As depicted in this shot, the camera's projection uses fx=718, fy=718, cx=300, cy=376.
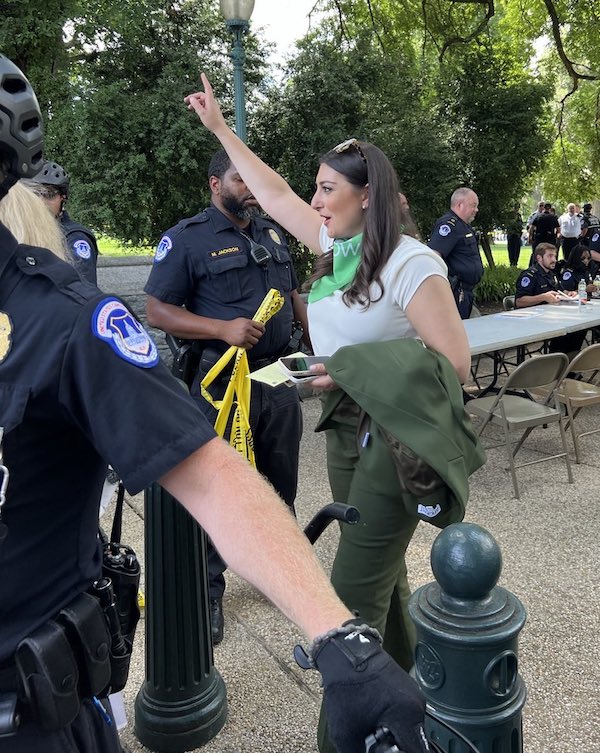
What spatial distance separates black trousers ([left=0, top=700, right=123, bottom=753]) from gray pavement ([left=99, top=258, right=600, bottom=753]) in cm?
140

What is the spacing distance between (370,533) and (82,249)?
2927 millimetres

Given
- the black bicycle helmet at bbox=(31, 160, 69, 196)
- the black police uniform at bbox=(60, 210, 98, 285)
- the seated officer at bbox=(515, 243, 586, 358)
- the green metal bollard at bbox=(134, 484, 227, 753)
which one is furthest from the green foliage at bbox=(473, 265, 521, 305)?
the green metal bollard at bbox=(134, 484, 227, 753)

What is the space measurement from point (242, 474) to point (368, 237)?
1.37 meters

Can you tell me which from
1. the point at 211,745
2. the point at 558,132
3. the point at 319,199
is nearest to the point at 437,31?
the point at 558,132

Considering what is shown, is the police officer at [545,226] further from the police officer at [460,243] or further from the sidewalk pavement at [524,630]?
the sidewalk pavement at [524,630]

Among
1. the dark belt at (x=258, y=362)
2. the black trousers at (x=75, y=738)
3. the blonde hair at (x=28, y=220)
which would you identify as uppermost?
the blonde hair at (x=28, y=220)

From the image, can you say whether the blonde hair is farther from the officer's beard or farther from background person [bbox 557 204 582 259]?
background person [bbox 557 204 582 259]

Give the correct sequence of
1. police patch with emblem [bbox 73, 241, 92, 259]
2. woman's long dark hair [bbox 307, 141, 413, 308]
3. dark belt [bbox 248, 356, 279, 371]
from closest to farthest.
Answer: woman's long dark hair [bbox 307, 141, 413, 308]
dark belt [bbox 248, 356, 279, 371]
police patch with emblem [bbox 73, 241, 92, 259]

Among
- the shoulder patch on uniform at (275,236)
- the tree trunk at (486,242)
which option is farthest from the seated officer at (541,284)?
the tree trunk at (486,242)

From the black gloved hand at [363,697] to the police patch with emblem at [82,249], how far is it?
3.64 metres

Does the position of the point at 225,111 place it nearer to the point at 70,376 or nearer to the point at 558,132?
the point at 558,132

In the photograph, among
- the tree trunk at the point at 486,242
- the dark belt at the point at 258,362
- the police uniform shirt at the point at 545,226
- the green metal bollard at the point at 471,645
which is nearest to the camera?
the green metal bollard at the point at 471,645

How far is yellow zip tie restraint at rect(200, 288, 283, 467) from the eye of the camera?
3301 mm

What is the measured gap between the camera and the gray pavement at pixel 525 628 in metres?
2.58
